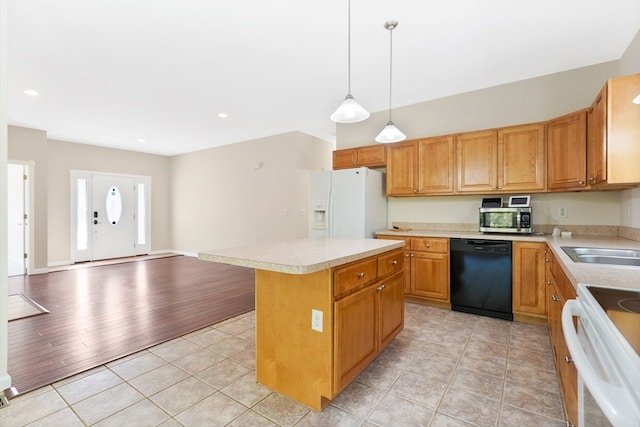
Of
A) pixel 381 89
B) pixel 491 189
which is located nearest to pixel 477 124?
pixel 491 189

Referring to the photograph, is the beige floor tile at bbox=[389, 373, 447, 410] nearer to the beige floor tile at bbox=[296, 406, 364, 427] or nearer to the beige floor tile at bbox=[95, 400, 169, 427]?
the beige floor tile at bbox=[296, 406, 364, 427]

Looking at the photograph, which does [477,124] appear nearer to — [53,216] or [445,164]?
[445,164]

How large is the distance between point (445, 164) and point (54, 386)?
417 cm

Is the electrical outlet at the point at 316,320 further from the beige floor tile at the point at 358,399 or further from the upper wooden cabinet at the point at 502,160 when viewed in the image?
the upper wooden cabinet at the point at 502,160

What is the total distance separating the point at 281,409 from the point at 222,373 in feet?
2.07

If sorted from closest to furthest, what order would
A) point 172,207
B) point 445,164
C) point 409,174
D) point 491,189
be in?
point 491,189 < point 445,164 < point 409,174 < point 172,207

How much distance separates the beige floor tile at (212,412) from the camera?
1.68 meters

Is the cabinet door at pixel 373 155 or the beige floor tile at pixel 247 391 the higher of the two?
the cabinet door at pixel 373 155

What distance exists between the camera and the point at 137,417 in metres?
1.71

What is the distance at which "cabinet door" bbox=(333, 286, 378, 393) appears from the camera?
1742mm

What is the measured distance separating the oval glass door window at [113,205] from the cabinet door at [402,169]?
6497 mm

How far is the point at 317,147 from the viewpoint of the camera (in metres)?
6.24

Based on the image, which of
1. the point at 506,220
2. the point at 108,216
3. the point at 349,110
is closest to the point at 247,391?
the point at 349,110

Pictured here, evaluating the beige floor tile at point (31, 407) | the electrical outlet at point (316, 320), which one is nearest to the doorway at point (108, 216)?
the beige floor tile at point (31, 407)
